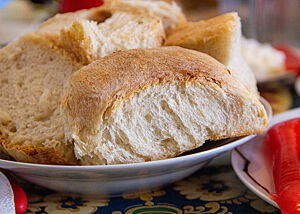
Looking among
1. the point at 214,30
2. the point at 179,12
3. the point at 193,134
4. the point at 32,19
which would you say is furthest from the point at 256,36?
the point at 193,134

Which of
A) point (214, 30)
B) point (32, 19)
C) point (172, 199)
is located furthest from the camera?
point (32, 19)

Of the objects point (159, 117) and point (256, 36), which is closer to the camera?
point (159, 117)

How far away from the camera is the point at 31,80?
1144 millimetres

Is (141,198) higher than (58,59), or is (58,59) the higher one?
(58,59)

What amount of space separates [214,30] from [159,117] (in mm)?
337

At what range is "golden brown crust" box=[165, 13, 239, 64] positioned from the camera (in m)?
1.08

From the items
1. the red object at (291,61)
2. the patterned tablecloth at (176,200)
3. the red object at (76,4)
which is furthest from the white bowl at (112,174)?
the red object at (291,61)

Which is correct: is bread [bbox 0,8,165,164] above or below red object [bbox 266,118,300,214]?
above

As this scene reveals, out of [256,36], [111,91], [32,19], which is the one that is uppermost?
[111,91]

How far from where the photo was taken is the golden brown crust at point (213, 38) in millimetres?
1082

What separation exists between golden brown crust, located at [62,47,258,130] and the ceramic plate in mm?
193

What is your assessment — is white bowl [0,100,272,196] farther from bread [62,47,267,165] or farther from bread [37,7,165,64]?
bread [37,7,165,64]

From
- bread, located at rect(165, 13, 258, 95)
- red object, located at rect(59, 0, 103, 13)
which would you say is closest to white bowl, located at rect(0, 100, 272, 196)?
bread, located at rect(165, 13, 258, 95)

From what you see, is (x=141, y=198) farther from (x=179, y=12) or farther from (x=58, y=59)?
(x=179, y=12)
